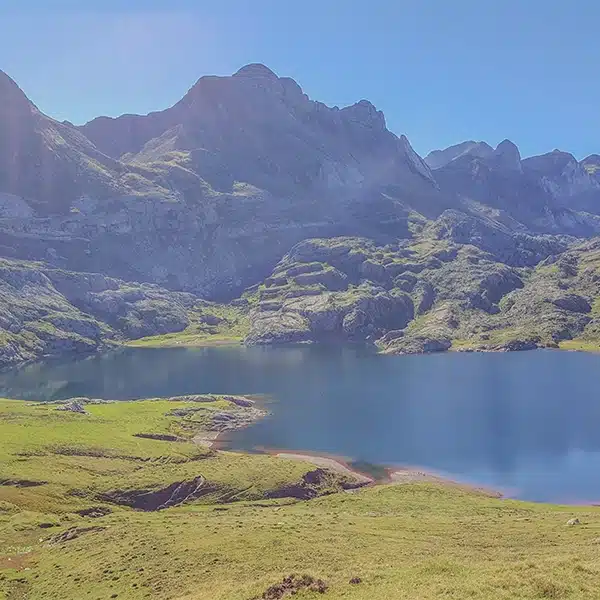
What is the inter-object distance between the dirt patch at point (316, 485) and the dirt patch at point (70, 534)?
3477 cm

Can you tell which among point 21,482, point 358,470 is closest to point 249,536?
point 21,482

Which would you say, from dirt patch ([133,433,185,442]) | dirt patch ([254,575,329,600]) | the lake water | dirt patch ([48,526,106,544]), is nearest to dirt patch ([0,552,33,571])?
dirt patch ([48,526,106,544])

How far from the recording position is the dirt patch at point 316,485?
99713 millimetres

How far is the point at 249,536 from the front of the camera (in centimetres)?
6019

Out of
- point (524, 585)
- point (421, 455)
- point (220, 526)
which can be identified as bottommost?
point (421, 455)

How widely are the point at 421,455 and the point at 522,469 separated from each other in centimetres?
2126

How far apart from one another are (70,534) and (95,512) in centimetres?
1550

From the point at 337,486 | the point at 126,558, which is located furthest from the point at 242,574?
the point at 337,486

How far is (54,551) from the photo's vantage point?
63.0 m

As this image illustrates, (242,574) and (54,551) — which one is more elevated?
(242,574)

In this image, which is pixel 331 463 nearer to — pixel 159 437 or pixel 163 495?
pixel 159 437

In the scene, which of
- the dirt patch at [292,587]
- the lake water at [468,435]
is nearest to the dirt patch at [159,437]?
the lake water at [468,435]

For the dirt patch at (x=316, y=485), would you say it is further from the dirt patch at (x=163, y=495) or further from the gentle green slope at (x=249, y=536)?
the dirt patch at (x=163, y=495)

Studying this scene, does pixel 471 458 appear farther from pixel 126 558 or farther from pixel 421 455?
pixel 126 558
